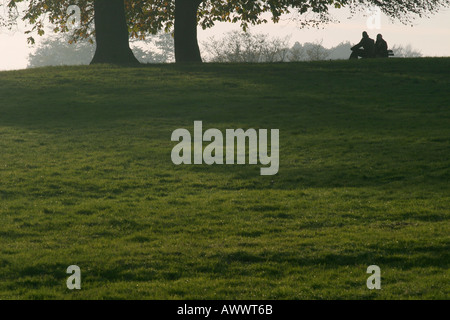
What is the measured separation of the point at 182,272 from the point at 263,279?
1.23m

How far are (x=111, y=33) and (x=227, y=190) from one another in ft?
69.7

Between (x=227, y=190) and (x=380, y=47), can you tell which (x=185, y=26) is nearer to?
(x=380, y=47)

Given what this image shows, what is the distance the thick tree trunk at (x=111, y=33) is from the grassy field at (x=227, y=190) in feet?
12.1

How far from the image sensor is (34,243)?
11.1 metres

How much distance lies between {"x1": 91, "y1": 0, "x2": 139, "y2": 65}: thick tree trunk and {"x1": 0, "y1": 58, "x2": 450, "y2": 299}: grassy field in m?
3.70

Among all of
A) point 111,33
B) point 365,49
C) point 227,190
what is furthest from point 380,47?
point 227,190

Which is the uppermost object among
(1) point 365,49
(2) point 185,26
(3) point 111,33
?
(2) point 185,26

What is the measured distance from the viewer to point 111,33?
3428 centimetres

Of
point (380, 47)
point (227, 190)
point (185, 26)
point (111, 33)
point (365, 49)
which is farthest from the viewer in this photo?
point (380, 47)

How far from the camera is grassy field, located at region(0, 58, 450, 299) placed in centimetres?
923

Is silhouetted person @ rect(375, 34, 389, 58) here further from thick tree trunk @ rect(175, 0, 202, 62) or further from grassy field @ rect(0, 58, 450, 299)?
thick tree trunk @ rect(175, 0, 202, 62)

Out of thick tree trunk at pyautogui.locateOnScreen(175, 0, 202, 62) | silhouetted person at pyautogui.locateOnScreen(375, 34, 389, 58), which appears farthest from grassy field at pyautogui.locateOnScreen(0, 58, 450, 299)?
silhouetted person at pyautogui.locateOnScreen(375, 34, 389, 58)

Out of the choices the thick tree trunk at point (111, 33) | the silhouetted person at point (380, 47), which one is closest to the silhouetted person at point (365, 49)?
the silhouetted person at point (380, 47)
